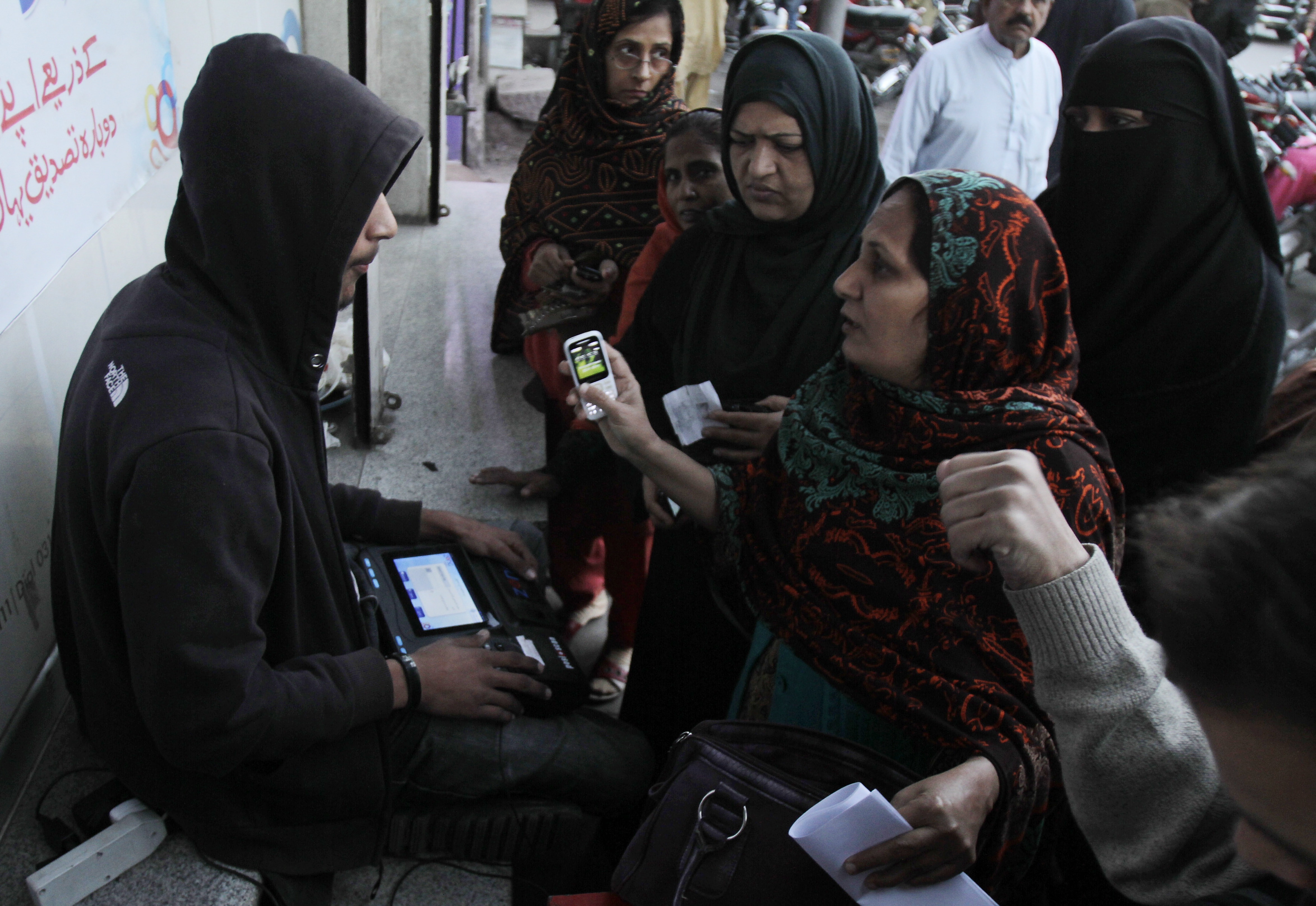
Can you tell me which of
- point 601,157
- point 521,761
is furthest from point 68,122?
point 601,157

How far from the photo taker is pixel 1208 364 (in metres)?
1.89

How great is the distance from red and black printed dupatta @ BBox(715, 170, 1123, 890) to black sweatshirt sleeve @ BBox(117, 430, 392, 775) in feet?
2.66

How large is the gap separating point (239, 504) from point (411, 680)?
48cm

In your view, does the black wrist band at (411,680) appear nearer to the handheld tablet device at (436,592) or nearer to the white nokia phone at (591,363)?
the handheld tablet device at (436,592)

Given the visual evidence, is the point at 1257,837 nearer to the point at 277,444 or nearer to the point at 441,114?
the point at 277,444

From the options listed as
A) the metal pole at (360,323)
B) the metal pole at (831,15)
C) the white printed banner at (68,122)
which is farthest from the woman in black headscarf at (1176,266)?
the metal pole at (831,15)

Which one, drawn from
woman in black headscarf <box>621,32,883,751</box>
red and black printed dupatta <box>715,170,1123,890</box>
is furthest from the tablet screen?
red and black printed dupatta <box>715,170,1123,890</box>

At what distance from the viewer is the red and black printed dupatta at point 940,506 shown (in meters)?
1.29

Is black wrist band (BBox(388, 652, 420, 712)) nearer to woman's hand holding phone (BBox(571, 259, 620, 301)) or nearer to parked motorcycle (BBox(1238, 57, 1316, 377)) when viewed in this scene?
woman's hand holding phone (BBox(571, 259, 620, 301))

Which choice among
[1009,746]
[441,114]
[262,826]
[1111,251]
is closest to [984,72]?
[1111,251]

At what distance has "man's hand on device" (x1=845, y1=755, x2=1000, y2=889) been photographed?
3.44ft

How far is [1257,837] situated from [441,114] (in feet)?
15.3

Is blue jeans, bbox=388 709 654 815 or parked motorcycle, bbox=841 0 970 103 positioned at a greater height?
parked motorcycle, bbox=841 0 970 103

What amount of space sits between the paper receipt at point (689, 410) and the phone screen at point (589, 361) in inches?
7.6
